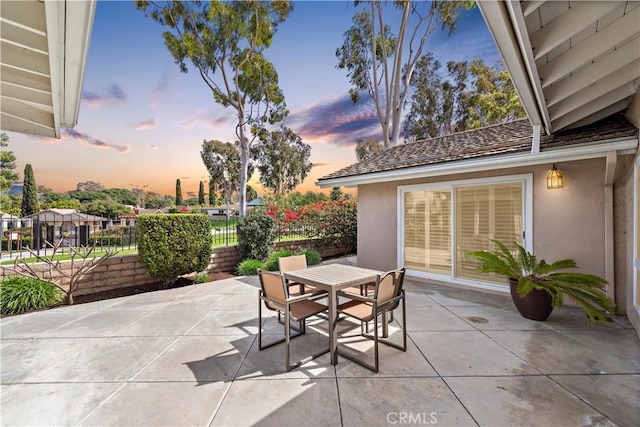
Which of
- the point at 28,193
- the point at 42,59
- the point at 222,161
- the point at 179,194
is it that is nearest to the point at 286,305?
the point at 42,59

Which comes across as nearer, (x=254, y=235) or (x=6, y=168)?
(x=254, y=235)

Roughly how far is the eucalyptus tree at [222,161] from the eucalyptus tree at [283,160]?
7.61 feet

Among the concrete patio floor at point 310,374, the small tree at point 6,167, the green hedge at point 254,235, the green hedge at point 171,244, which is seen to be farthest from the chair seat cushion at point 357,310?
the small tree at point 6,167

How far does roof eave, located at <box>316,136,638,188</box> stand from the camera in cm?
431

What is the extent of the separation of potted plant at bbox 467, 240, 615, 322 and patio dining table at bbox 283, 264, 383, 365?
2.55 meters

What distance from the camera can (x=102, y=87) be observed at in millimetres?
12906

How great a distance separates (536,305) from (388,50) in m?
17.5

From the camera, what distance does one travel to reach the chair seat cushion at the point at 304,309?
333 cm

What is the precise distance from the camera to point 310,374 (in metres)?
2.97

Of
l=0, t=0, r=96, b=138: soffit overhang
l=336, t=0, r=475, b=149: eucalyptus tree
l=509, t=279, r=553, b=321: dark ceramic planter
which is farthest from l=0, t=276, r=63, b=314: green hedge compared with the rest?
l=336, t=0, r=475, b=149: eucalyptus tree

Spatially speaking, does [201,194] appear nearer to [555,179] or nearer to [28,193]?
[28,193]

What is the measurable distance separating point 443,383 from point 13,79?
5.47 meters

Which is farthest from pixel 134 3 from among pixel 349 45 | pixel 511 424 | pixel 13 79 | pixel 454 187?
pixel 511 424

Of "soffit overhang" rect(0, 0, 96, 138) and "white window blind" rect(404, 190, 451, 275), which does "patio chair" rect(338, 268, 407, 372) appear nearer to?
"soffit overhang" rect(0, 0, 96, 138)
